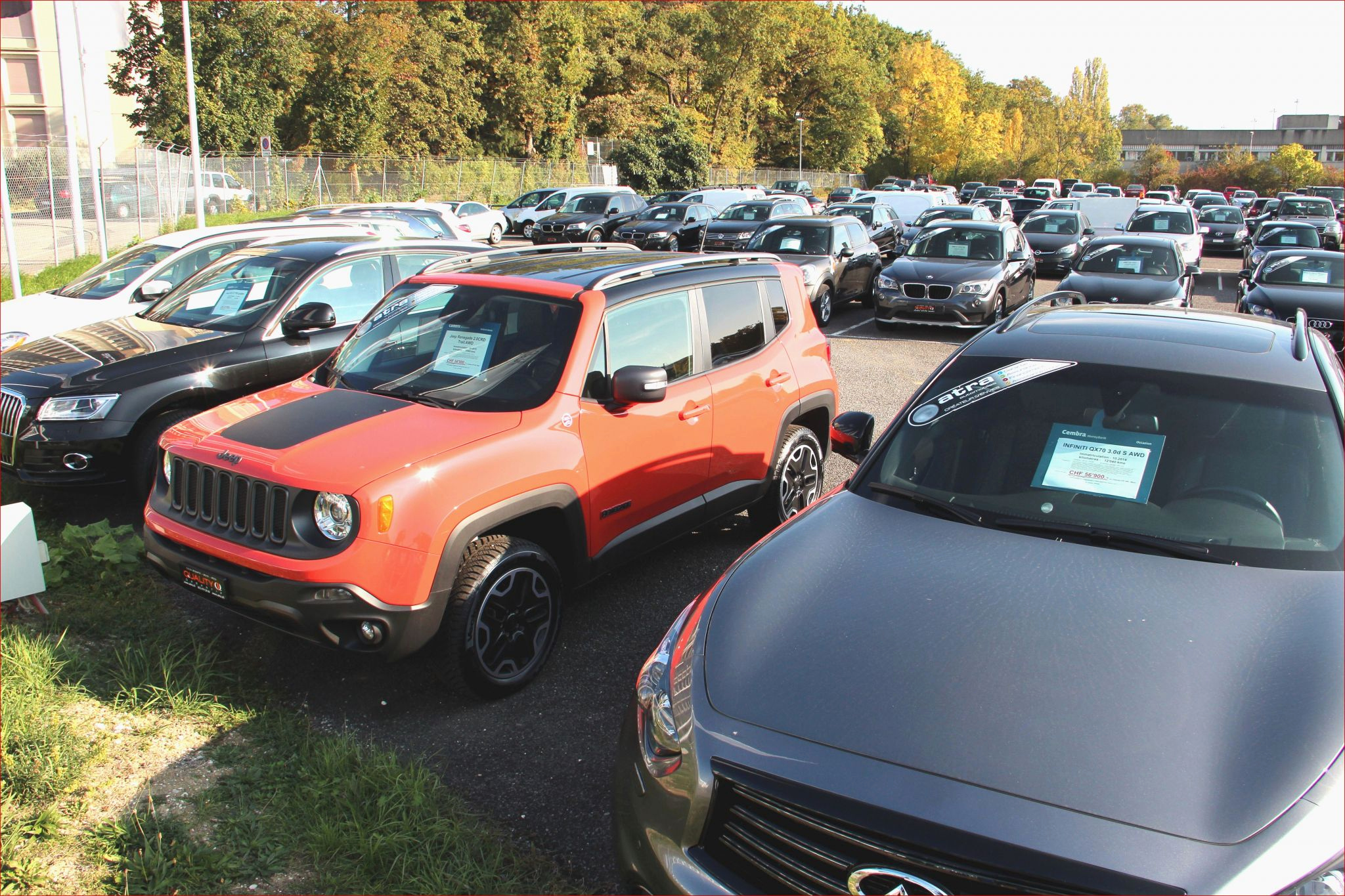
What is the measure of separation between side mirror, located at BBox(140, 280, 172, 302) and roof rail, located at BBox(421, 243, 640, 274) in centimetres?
432

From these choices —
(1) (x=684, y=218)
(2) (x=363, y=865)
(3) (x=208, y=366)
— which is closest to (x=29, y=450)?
(3) (x=208, y=366)

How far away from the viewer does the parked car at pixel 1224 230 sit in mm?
29484

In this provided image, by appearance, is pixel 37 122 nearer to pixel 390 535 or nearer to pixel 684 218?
pixel 684 218

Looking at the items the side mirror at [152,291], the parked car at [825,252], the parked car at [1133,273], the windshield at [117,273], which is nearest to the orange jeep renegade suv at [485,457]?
the side mirror at [152,291]

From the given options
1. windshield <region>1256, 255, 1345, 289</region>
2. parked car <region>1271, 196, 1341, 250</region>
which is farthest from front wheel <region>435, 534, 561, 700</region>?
parked car <region>1271, 196, 1341, 250</region>

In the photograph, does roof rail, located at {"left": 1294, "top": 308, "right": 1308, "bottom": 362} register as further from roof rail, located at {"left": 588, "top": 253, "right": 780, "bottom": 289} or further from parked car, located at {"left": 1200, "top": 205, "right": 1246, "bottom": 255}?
parked car, located at {"left": 1200, "top": 205, "right": 1246, "bottom": 255}

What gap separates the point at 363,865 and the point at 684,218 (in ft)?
82.2

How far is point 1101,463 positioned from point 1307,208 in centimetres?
3763

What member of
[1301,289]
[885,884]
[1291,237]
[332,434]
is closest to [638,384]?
[332,434]

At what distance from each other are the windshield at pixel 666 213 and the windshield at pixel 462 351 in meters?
22.3

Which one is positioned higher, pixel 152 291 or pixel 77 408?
pixel 152 291

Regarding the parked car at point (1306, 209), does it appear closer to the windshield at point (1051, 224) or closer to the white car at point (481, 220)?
the windshield at point (1051, 224)

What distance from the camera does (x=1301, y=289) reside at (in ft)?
43.6

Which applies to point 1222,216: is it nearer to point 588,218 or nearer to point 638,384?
point 588,218
